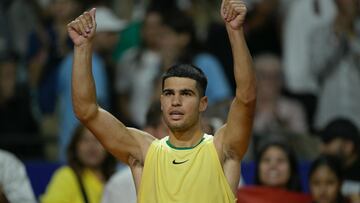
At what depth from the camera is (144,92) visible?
1384cm

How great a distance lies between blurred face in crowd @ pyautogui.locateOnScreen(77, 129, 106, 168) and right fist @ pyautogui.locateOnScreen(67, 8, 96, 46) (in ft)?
10.0

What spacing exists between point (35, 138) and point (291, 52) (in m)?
2.82

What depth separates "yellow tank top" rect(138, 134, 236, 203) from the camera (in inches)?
327

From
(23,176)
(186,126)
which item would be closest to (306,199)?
(23,176)

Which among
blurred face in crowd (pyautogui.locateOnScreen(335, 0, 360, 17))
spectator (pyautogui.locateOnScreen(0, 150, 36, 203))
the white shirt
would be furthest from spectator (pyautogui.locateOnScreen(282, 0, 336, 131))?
spectator (pyautogui.locateOnScreen(0, 150, 36, 203))

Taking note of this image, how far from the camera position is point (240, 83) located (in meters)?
8.34

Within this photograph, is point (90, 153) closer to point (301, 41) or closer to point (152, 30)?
point (152, 30)

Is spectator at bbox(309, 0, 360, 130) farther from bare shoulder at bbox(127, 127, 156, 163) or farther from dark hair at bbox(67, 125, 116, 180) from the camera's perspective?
bare shoulder at bbox(127, 127, 156, 163)

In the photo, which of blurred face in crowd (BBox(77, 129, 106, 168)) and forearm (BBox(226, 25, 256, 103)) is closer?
forearm (BBox(226, 25, 256, 103))

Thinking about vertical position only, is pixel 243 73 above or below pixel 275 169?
above

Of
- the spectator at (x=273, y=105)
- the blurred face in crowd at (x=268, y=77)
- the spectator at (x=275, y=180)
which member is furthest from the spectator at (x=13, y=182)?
the blurred face in crowd at (x=268, y=77)

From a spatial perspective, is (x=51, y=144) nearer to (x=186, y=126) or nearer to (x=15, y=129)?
(x=15, y=129)

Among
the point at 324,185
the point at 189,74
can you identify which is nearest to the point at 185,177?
the point at 189,74

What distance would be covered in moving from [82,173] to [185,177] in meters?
3.18
